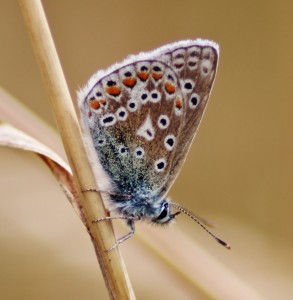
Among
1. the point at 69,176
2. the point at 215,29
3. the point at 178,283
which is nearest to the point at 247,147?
the point at 215,29

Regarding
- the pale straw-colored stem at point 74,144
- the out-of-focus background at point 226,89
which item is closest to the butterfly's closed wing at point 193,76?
the pale straw-colored stem at point 74,144

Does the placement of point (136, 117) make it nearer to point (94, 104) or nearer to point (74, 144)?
point (94, 104)

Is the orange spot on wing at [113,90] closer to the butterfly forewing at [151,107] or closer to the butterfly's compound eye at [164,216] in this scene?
the butterfly forewing at [151,107]

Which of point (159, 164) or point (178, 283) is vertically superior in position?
point (159, 164)

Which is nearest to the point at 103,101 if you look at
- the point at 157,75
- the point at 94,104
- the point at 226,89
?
the point at 94,104

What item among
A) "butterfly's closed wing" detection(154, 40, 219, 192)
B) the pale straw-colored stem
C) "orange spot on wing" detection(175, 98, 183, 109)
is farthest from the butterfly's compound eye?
the pale straw-colored stem

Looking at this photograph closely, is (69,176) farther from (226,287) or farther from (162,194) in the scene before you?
(226,287)

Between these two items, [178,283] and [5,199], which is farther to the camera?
[5,199]
